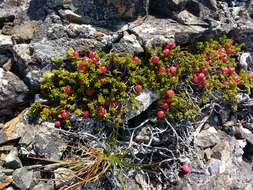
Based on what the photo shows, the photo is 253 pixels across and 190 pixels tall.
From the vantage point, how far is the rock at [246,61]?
7.07 m

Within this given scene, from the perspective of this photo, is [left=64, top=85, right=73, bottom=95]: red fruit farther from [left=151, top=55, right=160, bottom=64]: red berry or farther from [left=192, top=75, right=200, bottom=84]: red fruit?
[left=192, top=75, right=200, bottom=84]: red fruit

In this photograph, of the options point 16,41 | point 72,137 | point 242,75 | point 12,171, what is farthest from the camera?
point 242,75

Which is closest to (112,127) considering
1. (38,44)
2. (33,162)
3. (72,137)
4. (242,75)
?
(72,137)

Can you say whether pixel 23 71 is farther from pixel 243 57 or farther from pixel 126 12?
pixel 243 57

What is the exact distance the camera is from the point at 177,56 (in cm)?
629

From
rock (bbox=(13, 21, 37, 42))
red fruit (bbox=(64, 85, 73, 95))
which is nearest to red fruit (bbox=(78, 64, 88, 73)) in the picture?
red fruit (bbox=(64, 85, 73, 95))

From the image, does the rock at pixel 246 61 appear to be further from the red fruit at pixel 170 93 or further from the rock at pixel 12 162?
the rock at pixel 12 162

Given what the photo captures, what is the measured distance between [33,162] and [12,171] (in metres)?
0.29

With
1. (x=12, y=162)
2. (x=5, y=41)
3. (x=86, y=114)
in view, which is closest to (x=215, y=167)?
(x=86, y=114)

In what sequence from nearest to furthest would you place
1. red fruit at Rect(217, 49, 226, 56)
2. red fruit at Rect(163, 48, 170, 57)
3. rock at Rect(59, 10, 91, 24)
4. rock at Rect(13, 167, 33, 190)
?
rock at Rect(13, 167, 33, 190), red fruit at Rect(163, 48, 170, 57), rock at Rect(59, 10, 91, 24), red fruit at Rect(217, 49, 226, 56)

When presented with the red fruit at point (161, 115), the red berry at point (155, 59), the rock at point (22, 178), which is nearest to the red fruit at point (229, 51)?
the red berry at point (155, 59)

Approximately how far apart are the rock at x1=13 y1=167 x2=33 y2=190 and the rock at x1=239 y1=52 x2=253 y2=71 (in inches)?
147

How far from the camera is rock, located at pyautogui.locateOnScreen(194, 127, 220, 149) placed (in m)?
6.34

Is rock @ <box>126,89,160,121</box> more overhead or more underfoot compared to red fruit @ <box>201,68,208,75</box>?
→ more underfoot
